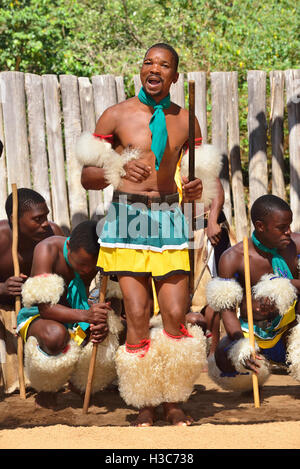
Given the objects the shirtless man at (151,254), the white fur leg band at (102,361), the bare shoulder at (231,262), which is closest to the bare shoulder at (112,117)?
the shirtless man at (151,254)

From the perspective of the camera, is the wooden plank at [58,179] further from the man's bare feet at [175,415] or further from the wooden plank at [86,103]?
the man's bare feet at [175,415]

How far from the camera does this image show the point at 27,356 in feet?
15.5

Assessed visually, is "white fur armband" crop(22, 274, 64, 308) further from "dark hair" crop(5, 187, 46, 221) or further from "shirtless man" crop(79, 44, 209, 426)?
"dark hair" crop(5, 187, 46, 221)

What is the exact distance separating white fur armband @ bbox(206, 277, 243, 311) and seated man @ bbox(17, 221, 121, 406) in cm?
72

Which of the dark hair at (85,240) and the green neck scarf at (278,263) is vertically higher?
the dark hair at (85,240)

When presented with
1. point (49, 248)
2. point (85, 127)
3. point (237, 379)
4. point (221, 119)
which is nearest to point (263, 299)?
point (237, 379)

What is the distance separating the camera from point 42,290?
4.57 meters

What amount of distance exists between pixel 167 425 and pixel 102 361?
752 mm

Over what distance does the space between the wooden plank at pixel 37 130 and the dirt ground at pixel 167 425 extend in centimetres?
230

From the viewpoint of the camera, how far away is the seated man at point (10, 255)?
17.0 feet

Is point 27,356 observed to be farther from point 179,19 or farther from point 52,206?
point 179,19

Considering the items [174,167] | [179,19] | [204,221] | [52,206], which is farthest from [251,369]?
[179,19]

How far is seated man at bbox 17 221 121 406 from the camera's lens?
4598 mm

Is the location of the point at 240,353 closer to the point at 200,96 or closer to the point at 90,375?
the point at 90,375
